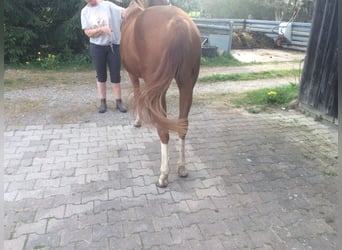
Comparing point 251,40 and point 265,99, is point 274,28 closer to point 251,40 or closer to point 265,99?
point 251,40

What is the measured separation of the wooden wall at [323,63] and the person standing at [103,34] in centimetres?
292

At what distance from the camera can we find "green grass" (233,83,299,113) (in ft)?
18.1

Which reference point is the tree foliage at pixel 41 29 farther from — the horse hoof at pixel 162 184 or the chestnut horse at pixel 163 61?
the horse hoof at pixel 162 184

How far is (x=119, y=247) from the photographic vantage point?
2.36 m

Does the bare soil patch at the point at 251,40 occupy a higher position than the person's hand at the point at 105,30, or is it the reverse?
the person's hand at the point at 105,30

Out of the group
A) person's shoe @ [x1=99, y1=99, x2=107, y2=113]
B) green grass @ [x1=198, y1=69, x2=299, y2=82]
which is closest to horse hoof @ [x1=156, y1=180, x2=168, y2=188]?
person's shoe @ [x1=99, y1=99, x2=107, y2=113]

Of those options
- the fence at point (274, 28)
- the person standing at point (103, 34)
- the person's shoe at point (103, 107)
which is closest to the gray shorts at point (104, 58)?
the person standing at point (103, 34)

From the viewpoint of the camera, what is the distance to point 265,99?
568 centimetres

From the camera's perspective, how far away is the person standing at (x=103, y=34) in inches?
180

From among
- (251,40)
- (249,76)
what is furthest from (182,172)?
(251,40)

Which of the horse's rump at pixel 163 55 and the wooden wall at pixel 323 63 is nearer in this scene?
the horse's rump at pixel 163 55

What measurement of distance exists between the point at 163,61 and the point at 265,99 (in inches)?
135

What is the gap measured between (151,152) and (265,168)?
52.0 inches

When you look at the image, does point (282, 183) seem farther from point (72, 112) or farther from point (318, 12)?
point (72, 112)
